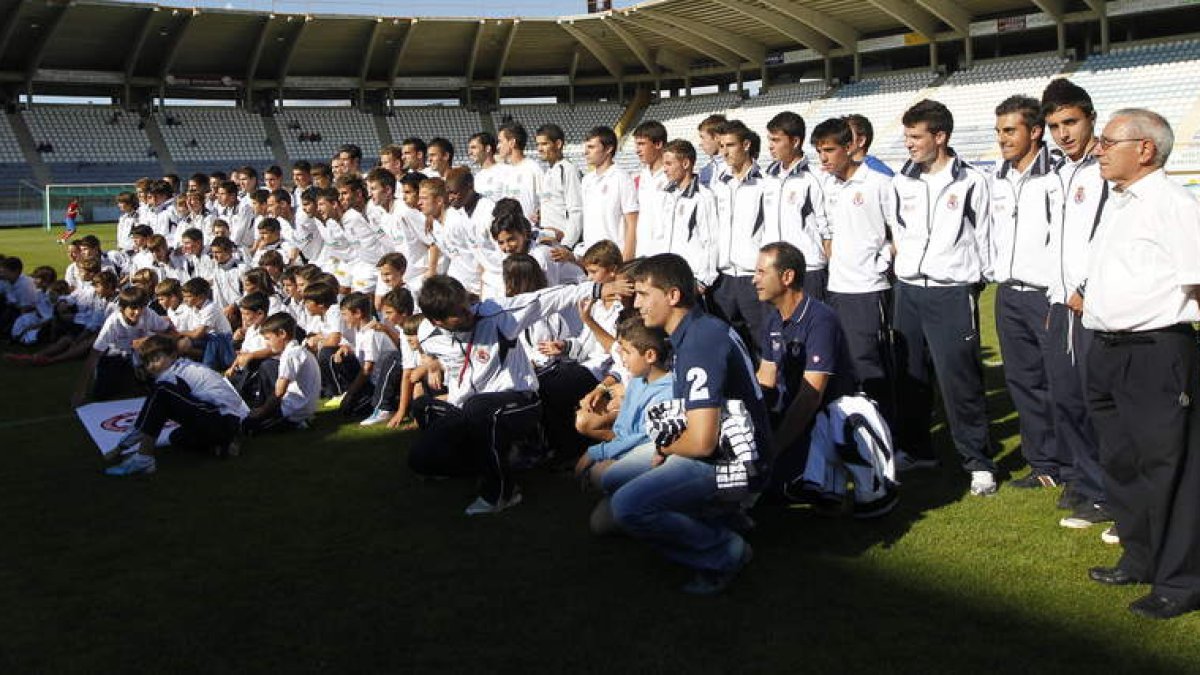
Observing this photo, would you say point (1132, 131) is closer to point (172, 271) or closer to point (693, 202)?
point (693, 202)

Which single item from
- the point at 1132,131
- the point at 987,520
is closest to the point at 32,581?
the point at 987,520

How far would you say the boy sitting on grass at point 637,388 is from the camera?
15.1 feet

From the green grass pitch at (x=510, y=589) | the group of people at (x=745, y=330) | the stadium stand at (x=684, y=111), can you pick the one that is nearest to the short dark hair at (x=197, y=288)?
the group of people at (x=745, y=330)

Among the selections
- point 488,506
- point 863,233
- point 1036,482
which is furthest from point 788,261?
point 488,506

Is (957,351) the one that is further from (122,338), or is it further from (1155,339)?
(122,338)

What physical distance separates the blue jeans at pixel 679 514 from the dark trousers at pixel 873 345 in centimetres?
197

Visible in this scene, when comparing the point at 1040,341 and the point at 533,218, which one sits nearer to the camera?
the point at 1040,341

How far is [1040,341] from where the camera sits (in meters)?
5.03

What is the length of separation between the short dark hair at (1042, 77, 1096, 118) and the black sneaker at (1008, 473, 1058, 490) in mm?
1867

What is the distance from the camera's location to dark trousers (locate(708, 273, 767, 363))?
21.3 feet

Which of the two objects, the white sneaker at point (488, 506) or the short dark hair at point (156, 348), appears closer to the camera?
the white sneaker at point (488, 506)

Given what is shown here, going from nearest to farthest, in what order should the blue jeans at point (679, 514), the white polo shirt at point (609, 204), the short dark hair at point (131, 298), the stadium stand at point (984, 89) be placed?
the blue jeans at point (679, 514)
the white polo shirt at point (609, 204)
the short dark hair at point (131, 298)
the stadium stand at point (984, 89)

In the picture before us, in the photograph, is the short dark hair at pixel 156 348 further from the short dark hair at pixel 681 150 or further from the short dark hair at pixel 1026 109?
the short dark hair at pixel 1026 109

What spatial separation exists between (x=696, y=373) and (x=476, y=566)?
1.37 m
